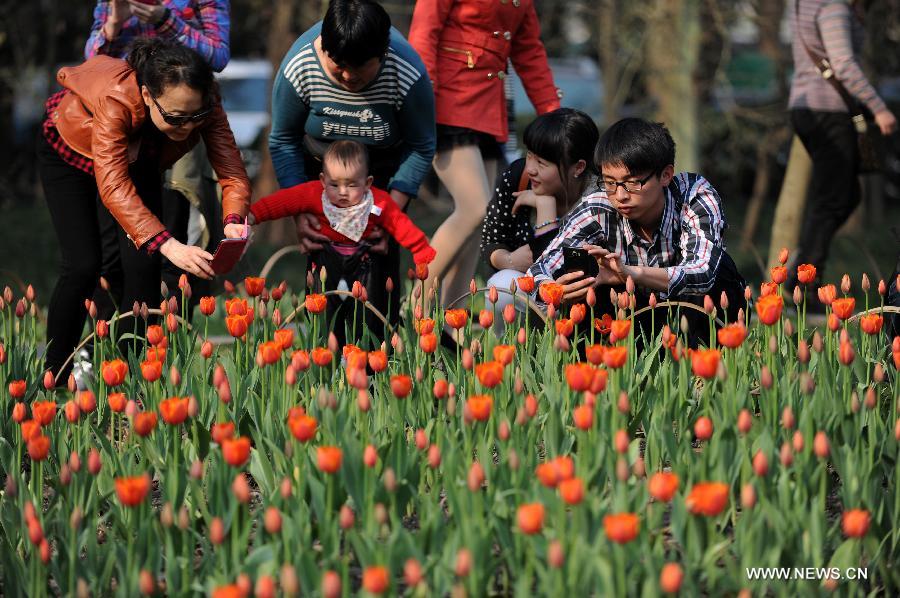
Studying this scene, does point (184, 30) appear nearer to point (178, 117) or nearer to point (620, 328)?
point (178, 117)

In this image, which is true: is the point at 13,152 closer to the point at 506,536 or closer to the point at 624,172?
the point at 624,172

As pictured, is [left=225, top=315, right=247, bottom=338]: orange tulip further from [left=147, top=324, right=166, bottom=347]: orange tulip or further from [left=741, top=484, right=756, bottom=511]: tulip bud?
[left=741, top=484, right=756, bottom=511]: tulip bud

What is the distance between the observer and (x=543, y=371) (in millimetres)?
3611

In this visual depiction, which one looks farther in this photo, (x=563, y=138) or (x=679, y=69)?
(x=679, y=69)

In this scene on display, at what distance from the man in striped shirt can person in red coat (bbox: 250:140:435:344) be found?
0.60 m

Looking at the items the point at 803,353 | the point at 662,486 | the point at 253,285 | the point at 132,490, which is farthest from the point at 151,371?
the point at 803,353

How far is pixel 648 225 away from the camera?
13.4 feet

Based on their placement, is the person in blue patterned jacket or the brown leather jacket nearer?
the brown leather jacket

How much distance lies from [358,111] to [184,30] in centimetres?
70

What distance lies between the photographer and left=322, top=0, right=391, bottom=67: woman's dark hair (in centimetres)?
416

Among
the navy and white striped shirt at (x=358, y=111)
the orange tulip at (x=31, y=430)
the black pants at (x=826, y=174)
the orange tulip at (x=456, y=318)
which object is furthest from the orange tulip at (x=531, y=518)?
the black pants at (x=826, y=174)

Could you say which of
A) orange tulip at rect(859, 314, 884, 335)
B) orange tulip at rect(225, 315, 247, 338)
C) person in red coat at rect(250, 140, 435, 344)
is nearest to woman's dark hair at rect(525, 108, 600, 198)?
person in red coat at rect(250, 140, 435, 344)

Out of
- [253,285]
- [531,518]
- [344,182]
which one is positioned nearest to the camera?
[531,518]

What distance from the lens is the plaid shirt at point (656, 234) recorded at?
4.05 metres
